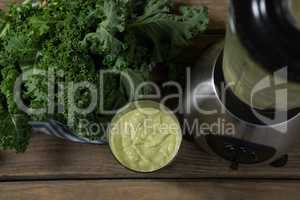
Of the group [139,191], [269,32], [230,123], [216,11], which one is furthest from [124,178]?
[269,32]

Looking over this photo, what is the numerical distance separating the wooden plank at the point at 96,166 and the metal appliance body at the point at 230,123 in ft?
0.07

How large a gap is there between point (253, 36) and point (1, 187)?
0.55 metres

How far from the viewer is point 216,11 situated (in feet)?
2.86

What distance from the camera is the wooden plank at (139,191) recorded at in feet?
2.72

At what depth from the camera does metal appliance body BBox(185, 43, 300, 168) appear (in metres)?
0.69

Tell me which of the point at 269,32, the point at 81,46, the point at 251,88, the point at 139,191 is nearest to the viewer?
the point at 269,32

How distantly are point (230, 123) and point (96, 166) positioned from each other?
9.6 inches

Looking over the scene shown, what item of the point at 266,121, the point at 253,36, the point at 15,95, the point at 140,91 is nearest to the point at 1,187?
the point at 15,95

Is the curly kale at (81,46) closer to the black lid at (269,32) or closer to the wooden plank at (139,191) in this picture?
the wooden plank at (139,191)

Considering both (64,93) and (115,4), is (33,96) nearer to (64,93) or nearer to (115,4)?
(64,93)

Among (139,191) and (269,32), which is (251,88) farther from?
(139,191)

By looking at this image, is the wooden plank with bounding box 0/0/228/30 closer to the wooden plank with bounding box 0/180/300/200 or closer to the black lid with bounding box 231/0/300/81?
the wooden plank with bounding box 0/180/300/200

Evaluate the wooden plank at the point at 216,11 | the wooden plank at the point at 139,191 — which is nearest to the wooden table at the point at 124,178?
the wooden plank at the point at 139,191

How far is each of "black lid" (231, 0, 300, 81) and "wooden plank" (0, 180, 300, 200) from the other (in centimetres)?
41
